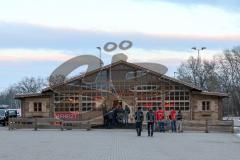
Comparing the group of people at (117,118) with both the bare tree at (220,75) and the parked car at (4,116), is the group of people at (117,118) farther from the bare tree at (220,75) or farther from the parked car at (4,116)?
the bare tree at (220,75)

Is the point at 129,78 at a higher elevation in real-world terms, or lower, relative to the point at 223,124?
higher

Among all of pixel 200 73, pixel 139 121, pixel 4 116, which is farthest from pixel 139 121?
pixel 200 73

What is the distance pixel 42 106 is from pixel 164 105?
10.8 metres

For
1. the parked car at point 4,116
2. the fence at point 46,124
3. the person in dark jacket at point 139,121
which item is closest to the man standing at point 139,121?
the person in dark jacket at point 139,121

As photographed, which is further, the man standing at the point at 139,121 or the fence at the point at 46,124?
the fence at the point at 46,124

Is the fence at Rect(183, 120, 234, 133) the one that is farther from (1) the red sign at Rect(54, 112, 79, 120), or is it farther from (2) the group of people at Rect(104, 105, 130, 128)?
(1) the red sign at Rect(54, 112, 79, 120)

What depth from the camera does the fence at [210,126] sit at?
132 ft

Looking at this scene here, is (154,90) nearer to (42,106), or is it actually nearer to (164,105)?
(164,105)

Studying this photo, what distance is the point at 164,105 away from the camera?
50.7 metres

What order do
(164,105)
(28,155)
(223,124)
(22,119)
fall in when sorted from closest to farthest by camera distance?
(28,155) → (223,124) → (22,119) → (164,105)

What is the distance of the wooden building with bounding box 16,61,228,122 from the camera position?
50625mm

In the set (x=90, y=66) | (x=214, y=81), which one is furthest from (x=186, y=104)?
(x=214, y=81)

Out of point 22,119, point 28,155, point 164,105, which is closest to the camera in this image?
point 28,155

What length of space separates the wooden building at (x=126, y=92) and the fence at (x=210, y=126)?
30.2 ft
